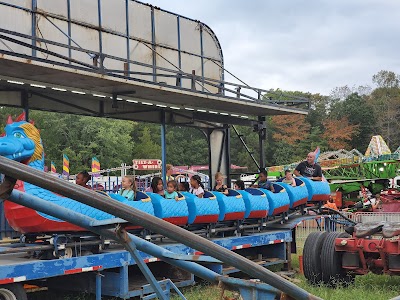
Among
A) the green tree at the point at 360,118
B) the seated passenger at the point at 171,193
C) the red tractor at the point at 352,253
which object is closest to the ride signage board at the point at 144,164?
the seated passenger at the point at 171,193

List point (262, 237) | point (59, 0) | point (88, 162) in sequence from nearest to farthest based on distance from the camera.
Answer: point (262, 237), point (59, 0), point (88, 162)

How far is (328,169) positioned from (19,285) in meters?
32.2

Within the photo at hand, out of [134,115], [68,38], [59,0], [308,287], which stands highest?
[59,0]

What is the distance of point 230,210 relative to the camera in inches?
436

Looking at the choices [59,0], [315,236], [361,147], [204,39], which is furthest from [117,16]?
[361,147]

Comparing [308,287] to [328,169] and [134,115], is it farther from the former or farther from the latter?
[328,169]

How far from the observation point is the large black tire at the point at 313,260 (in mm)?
10258

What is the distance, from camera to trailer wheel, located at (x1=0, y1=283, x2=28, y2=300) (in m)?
7.11

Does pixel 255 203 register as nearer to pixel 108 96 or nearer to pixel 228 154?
pixel 108 96

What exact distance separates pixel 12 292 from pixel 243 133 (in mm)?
56166

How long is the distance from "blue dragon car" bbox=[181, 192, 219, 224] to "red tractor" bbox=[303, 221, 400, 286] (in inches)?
66.3

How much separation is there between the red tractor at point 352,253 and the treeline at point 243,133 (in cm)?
3549

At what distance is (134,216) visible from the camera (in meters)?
2.64

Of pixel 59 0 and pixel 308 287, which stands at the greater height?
pixel 59 0
